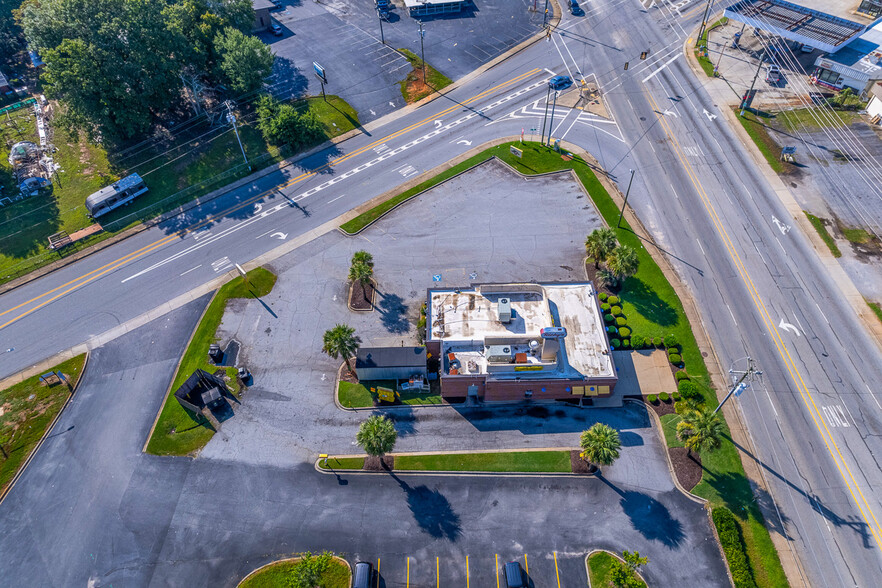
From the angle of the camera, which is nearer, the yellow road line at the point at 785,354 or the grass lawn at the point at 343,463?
the yellow road line at the point at 785,354

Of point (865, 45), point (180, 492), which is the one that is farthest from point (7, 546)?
point (865, 45)

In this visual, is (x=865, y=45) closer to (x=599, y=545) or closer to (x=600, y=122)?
(x=600, y=122)

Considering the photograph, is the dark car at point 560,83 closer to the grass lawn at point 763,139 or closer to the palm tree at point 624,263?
the grass lawn at point 763,139

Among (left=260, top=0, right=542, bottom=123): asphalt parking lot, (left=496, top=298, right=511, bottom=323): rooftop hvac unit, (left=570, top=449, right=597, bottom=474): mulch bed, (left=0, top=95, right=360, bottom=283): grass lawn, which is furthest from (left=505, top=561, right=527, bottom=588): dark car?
(left=260, top=0, right=542, bottom=123): asphalt parking lot

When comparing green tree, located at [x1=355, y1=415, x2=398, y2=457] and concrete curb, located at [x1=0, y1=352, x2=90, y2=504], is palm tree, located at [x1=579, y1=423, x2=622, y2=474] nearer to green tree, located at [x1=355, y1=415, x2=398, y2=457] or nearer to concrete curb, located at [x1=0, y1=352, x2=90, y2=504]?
green tree, located at [x1=355, y1=415, x2=398, y2=457]

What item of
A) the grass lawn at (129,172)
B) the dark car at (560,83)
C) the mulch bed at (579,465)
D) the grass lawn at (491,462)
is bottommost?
the mulch bed at (579,465)

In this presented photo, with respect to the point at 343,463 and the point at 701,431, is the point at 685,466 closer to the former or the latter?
the point at 701,431

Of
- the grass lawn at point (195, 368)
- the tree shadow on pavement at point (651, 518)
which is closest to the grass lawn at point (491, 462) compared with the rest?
the tree shadow on pavement at point (651, 518)
